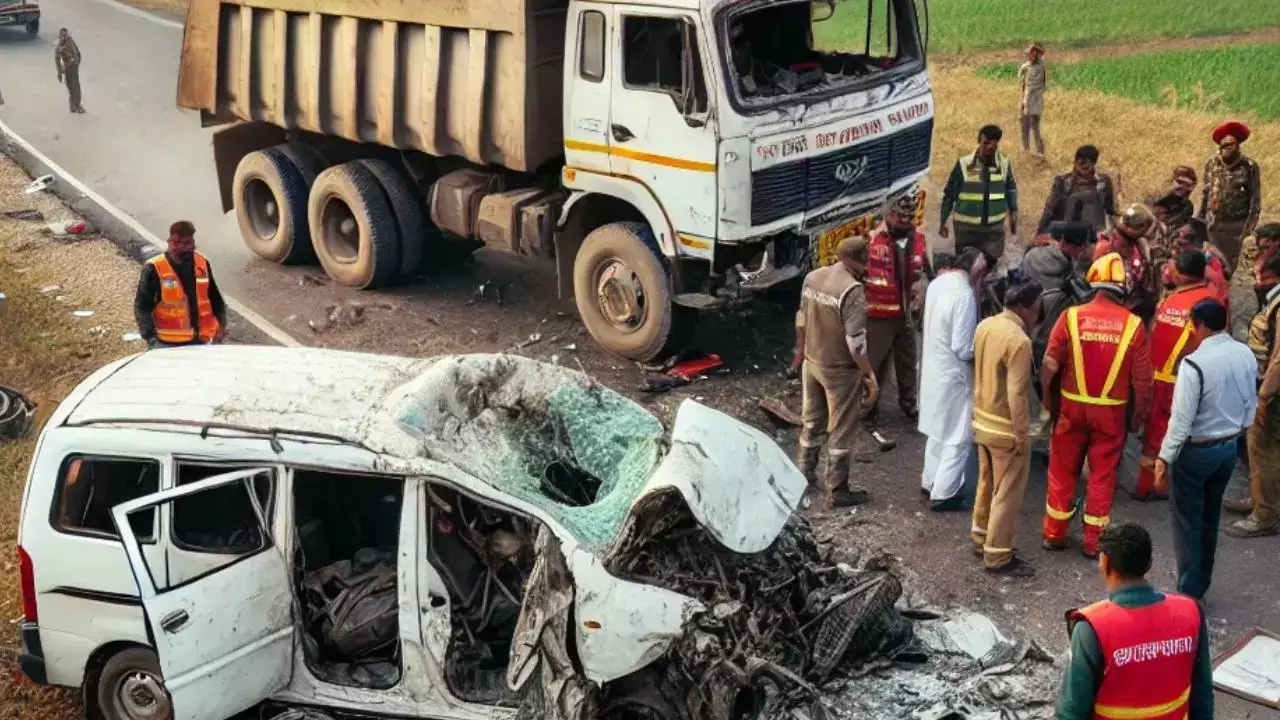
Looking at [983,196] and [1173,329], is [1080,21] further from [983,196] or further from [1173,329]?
[1173,329]

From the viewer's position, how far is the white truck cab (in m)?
4.92

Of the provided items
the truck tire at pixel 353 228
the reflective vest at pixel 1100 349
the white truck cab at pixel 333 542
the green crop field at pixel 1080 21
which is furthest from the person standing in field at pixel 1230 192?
the green crop field at pixel 1080 21

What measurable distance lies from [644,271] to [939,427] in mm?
2819

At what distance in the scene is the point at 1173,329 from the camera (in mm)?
7445

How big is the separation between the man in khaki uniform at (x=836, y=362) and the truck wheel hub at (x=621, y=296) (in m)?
1.98

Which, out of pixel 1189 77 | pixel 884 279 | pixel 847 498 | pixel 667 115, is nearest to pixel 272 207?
pixel 667 115

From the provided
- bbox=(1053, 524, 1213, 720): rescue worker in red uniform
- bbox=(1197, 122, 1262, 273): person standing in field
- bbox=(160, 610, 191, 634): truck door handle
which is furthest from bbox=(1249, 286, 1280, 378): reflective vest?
bbox=(160, 610, 191, 634): truck door handle

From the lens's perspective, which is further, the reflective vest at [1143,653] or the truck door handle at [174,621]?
the truck door handle at [174,621]

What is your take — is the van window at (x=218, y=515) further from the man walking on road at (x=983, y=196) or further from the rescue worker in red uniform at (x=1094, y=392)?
the man walking on road at (x=983, y=196)

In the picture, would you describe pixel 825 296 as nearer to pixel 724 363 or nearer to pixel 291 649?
pixel 724 363

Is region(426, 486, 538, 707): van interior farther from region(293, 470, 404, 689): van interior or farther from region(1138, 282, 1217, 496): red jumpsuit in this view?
region(1138, 282, 1217, 496): red jumpsuit

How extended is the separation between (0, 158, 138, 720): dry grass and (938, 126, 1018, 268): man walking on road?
6415 mm

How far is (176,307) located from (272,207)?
4.64 meters

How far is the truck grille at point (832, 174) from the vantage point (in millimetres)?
8800
